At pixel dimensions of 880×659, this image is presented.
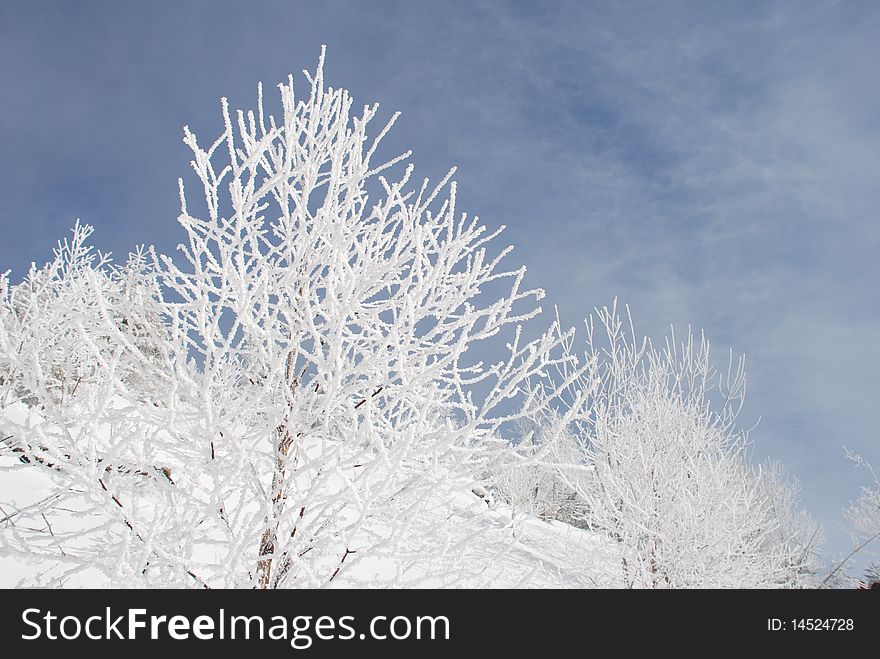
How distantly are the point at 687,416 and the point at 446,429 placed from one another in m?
6.76

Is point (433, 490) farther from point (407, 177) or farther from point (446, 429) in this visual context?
point (407, 177)

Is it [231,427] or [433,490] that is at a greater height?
[231,427]

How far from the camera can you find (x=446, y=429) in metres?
3.07

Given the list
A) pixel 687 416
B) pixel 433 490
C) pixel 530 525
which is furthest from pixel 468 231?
pixel 530 525

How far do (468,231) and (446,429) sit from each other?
1.14 metres
